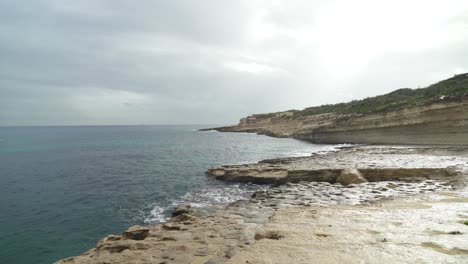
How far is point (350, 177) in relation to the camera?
1761 cm

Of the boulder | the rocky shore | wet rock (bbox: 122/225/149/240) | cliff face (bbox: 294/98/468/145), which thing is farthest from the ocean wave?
cliff face (bbox: 294/98/468/145)

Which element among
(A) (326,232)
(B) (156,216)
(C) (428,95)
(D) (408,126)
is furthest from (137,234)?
(C) (428,95)

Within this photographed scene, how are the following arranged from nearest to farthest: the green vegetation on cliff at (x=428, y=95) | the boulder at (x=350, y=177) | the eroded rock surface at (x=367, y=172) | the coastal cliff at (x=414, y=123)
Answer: the eroded rock surface at (x=367, y=172) < the boulder at (x=350, y=177) < the coastal cliff at (x=414, y=123) < the green vegetation on cliff at (x=428, y=95)

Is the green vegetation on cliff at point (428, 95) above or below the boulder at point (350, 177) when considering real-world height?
above

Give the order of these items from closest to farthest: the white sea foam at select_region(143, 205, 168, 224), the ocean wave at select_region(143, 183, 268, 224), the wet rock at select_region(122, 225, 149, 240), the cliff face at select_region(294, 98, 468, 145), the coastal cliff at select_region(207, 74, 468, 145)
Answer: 1. the wet rock at select_region(122, 225, 149, 240)
2. the white sea foam at select_region(143, 205, 168, 224)
3. the ocean wave at select_region(143, 183, 268, 224)
4. the cliff face at select_region(294, 98, 468, 145)
5. the coastal cliff at select_region(207, 74, 468, 145)

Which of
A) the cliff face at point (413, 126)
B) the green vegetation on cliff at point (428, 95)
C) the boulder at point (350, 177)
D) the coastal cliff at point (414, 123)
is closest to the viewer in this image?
the boulder at point (350, 177)

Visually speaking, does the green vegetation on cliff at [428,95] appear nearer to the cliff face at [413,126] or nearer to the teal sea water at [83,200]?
the cliff face at [413,126]

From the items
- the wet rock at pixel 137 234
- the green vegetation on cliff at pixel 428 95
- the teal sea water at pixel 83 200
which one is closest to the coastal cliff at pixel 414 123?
the green vegetation on cliff at pixel 428 95

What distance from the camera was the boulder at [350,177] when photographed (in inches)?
681

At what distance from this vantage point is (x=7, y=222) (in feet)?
53.2

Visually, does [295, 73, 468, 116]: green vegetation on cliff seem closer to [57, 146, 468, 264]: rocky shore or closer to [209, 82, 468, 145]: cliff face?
[209, 82, 468, 145]: cliff face

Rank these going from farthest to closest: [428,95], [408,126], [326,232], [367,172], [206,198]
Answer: [428,95], [408,126], [206,198], [367,172], [326,232]

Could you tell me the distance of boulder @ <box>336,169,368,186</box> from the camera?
56.7ft

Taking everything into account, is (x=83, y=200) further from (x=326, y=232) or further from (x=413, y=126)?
(x=413, y=126)
